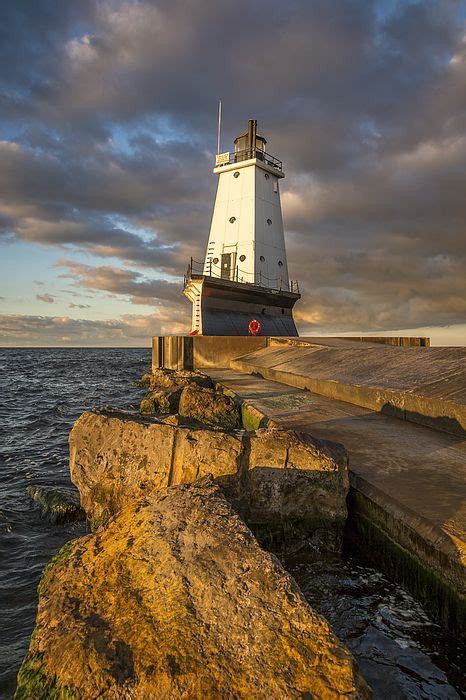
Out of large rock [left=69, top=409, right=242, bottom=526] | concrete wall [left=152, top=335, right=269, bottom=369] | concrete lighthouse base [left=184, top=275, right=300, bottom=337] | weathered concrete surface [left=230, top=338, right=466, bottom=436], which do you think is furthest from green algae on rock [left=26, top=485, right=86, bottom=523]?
concrete lighthouse base [left=184, top=275, right=300, bottom=337]

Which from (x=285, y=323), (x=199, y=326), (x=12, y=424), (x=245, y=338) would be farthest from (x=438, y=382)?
(x=285, y=323)

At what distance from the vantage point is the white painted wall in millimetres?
24719

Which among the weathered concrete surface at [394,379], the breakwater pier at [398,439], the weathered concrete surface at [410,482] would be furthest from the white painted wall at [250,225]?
the weathered concrete surface at [410,482]

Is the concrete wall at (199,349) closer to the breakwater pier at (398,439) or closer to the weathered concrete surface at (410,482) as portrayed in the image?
the breakwater pier at (398,439)

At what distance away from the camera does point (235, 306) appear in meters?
23.3

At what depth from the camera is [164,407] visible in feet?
37.1

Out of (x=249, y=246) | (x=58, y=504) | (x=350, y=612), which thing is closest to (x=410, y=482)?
(x=350, y=612)

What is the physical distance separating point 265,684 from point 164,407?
9.83m

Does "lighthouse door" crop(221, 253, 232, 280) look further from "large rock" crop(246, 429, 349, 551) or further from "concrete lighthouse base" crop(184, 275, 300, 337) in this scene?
"large rock" crop(246, 429, 349, 551)

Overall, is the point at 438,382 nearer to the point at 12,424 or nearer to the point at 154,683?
the point at 154,683

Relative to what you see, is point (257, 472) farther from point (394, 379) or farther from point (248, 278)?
point (248, 278)

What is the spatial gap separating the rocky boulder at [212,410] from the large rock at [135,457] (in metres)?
4.71

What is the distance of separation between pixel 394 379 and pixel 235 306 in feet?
51.8

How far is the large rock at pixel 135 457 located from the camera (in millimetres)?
3629
